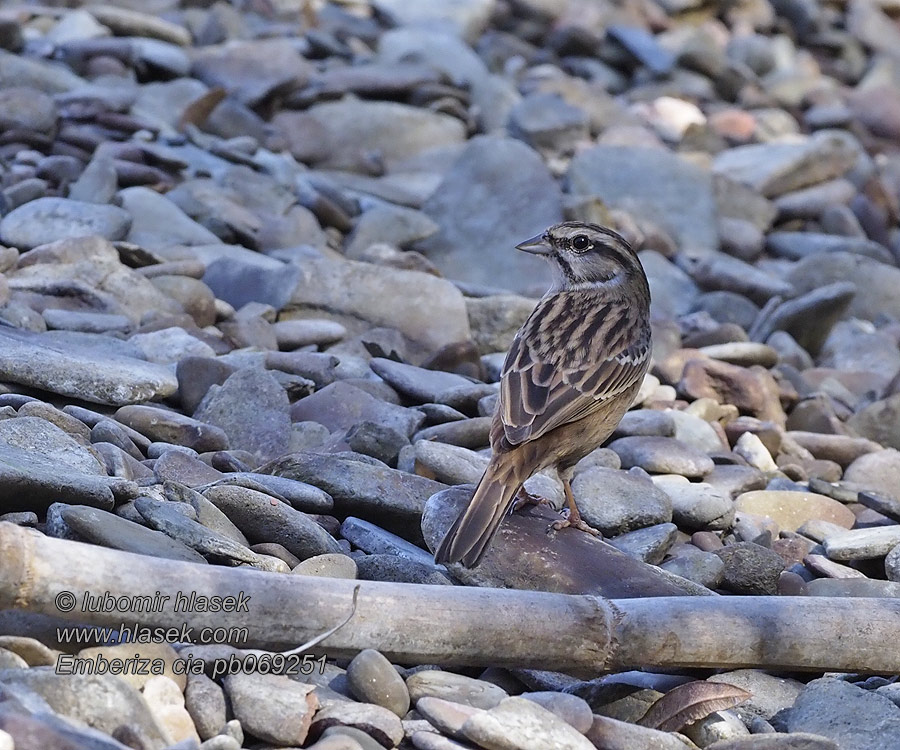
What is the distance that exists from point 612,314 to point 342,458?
53.6 inches

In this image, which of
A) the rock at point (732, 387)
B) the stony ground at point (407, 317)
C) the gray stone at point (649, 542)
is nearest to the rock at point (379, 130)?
the stony ground at point (407, 317)

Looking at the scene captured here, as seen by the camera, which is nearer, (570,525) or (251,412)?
(570,525)

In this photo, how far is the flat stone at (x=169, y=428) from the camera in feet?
19.6

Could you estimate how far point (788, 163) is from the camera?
13742mm

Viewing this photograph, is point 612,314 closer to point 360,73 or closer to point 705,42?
point 360,73

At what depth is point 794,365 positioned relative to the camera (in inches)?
385

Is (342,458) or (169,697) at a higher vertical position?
(169,697)

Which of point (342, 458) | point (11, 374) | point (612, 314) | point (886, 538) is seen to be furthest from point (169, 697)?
point (886, 538)

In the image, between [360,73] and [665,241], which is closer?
[665,241]

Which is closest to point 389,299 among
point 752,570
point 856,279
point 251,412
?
point 251,412

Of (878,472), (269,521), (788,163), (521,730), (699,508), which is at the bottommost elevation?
(788,163)

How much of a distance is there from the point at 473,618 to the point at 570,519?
1398mm

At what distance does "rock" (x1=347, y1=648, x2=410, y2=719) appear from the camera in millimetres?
3910

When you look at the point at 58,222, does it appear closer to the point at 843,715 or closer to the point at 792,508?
the point at 792,508
